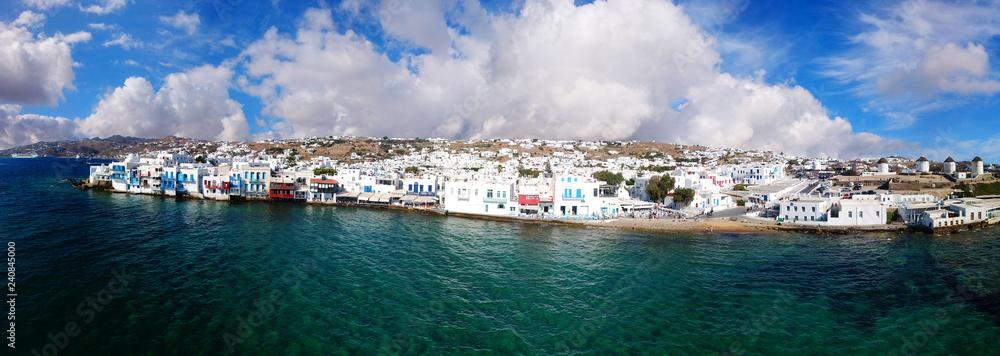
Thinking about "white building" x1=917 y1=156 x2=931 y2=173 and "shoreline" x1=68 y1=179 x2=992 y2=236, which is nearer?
"shoreline" x1=68 y1=179 x2=992 y2=236

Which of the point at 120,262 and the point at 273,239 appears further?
the point at 273,239

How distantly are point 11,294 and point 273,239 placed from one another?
504 inches

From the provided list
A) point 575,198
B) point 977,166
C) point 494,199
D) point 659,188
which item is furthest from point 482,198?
point 977,166

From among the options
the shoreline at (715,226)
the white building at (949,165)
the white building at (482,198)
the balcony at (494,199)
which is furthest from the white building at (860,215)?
the white building at (949,165)

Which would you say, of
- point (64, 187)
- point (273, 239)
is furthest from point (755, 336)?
point (64, 187)

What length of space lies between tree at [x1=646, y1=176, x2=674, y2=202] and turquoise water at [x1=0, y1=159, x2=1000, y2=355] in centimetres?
1548

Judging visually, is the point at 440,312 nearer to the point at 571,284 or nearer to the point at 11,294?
the point at 571,284

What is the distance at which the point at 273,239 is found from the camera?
28.8 meters

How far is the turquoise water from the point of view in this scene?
14.3 meters

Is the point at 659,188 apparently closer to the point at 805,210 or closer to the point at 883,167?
the point at 805,210

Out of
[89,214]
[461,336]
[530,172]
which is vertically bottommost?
[461,336]

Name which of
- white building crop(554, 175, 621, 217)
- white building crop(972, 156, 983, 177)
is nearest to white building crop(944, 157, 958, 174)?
white building crop(972, 156, 983, 177)

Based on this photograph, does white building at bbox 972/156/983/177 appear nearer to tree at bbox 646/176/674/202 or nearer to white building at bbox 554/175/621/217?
tree at bbox 646/176/674/202

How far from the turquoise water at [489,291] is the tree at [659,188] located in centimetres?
1548
